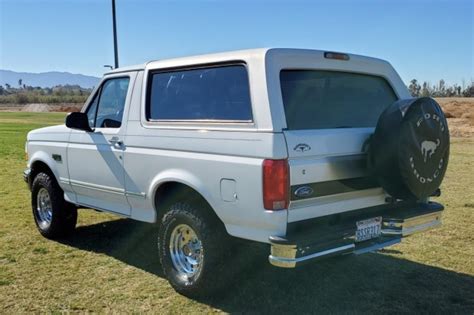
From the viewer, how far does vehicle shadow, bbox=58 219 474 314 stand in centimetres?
417

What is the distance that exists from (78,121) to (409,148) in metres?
3.37

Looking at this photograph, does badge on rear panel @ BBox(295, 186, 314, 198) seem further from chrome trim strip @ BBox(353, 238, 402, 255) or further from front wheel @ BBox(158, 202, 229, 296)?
front wheel @ BBox(158, 202, 229, 296)

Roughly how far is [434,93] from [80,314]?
2091 inches

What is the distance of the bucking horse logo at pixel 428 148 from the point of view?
3.88 metres

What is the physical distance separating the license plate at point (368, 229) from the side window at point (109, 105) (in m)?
2.55

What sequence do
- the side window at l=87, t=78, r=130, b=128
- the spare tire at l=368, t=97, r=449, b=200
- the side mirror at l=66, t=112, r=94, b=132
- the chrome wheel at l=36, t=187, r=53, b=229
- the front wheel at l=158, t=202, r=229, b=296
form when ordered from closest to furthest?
the spare tire at l=368, t=97, r=449, b=200, the front wheel at l=158, t=202, r=229, b=296, the side window at l=87, t=78, r=130, b=128, the side mirror at l=66, t=112, r=94, b=132, the chrome wheel at l=36, t=187, r=53, b=229

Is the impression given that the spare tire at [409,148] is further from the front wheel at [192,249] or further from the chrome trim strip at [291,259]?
the front wheel at [192,249]

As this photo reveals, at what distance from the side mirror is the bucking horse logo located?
3.35 meters

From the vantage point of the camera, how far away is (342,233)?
3809 millimetres

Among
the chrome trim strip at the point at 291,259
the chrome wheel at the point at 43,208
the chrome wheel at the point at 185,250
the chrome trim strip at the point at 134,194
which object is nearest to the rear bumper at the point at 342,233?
the chrome trim strip at the point at 291,259

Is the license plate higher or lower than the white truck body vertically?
lower

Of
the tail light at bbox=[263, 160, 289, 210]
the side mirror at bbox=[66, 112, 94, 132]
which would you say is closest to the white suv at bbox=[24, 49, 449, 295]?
the tail light at bbox=[263, 160, 289, 210]

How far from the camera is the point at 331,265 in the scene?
17.0 ft

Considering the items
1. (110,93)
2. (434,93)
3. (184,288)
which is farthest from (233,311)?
(434,93)
